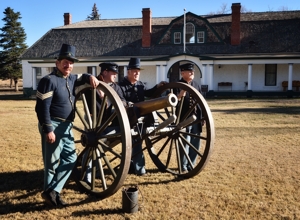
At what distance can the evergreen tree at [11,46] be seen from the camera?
33.5 m

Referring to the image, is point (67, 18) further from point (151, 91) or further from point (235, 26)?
point (151, 91)

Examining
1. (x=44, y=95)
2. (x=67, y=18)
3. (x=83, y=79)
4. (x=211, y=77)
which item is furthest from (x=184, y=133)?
(x=67, y=18)

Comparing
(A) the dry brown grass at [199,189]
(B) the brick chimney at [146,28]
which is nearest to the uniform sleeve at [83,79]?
(A) the dry brown grass at [199,189]

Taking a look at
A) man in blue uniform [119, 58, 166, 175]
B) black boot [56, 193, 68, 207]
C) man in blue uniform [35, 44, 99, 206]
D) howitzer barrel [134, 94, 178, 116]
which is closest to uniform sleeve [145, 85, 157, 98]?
man in blue uniform [119, 58, 166, 175]

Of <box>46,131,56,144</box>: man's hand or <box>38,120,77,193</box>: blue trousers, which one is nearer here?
<box>46,131,56,144</box>: man's hand

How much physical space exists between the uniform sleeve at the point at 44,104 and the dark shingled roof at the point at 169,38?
2008cm

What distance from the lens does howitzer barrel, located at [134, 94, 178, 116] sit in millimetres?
3684

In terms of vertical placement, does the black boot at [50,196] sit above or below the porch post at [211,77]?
below

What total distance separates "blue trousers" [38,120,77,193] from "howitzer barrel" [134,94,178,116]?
0.90 m

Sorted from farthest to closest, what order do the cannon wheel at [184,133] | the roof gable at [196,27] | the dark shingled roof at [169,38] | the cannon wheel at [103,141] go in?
the roof gable at [196,27] < the dark shingled roof at [169,38] < the cannon wheel at [184,133] < the cannon wheel at [103,141]

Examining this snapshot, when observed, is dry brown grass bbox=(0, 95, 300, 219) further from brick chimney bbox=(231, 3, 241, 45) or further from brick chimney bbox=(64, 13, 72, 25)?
Answer: brick chimney bbox=(64, 13, 72, 25)

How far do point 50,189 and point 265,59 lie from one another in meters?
20.1

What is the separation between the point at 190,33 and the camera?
78.5 ft

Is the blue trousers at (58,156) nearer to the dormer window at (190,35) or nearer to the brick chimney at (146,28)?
the dormer window at (190,35)
